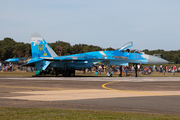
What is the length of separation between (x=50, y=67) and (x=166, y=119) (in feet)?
94.1

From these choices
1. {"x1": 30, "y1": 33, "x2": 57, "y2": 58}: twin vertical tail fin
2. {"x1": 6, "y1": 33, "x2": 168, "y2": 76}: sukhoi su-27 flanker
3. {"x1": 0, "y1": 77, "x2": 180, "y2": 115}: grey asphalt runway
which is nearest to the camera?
{"x1": 0, "y1": 77, "x2": 180, "y2": 115}: grey asphalt runway

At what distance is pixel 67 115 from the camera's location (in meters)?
7.65

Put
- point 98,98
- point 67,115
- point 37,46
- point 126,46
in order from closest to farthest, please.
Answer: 1. point 67,115
2. point 98,98
3. point 126,46
4. point 37,46

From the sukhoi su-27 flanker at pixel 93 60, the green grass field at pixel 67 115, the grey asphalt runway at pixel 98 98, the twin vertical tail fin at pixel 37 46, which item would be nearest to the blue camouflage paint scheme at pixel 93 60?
the sukhoi su-27 flanker at pixel 93 60

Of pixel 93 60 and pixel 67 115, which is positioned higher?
pixel 93 60

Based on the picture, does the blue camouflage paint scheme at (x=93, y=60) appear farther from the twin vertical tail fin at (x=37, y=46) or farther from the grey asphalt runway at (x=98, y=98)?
the grey asphalt runway at (x=98, y=98)

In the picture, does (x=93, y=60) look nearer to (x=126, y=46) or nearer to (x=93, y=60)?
(x=93, y=60)

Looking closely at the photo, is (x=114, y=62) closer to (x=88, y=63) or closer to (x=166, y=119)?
(x=88, y=63)

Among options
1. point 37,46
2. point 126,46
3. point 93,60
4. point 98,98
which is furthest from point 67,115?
point 37,46

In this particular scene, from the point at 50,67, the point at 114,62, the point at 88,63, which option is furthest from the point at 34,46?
the point at 114,62

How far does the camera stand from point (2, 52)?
3890 inches

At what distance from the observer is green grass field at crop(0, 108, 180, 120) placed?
722cm

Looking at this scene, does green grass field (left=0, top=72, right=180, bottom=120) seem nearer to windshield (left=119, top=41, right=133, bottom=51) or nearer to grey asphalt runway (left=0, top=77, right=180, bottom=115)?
grey asphalt runway (left=0, top=77, right=180, bottom=115)

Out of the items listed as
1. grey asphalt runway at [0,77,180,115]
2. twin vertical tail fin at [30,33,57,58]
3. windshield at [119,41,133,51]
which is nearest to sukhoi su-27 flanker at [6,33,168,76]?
windshield at [119,41,133,51]
